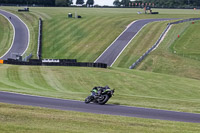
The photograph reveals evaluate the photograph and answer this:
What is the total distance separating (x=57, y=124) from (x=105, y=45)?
6773 centimetres

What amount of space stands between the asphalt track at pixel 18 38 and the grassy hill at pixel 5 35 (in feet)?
3.21

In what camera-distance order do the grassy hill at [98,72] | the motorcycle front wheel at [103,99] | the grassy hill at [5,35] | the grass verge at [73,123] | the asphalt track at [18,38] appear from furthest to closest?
the grassy hill at [5,35] < the asphalt track at [18,38] < the grassy hill at [98,72] < the motorcycle front wheel at [103,99] < the grass verge at [73,123]

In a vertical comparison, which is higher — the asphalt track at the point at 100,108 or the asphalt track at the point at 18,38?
the asphalt track at the point at 100,108

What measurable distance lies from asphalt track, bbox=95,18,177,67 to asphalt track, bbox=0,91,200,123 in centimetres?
4340

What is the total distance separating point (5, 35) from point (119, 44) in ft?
99.6

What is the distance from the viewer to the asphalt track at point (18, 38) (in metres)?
82.8

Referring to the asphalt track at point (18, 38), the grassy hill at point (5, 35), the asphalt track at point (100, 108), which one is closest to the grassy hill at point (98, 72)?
the asphalt track at point (100, 108)

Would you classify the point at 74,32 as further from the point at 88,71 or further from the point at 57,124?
the point at 57,124

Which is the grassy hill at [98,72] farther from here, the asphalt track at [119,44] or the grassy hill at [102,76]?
the asphalt track at [119,44]

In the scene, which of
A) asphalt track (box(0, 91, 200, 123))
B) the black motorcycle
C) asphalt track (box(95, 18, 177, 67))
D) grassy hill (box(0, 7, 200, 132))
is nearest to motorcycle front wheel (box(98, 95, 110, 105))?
the black motorcycle

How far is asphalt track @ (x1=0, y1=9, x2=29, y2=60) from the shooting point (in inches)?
3260

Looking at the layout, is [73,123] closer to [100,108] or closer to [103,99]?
[100,108]

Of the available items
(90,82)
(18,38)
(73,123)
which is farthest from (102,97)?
(18,38)

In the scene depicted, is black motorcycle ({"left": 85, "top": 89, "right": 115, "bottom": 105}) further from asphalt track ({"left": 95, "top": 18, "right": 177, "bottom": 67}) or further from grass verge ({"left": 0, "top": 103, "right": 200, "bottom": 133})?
asphalt track ({"left": 95, "top": 18, "right": 177, "bottom": 67})
